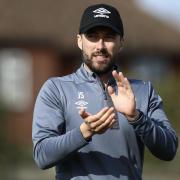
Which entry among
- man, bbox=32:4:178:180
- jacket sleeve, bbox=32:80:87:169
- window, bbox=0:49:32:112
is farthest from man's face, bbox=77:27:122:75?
window, bbox=0:49:32:112

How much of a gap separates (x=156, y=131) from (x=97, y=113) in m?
0.40

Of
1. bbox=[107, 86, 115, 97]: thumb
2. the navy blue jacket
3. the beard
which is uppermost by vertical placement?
the beard

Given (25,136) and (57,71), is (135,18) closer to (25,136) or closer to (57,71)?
(57,71)

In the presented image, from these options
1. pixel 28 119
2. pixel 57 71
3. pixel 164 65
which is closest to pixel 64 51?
pixel 57 71

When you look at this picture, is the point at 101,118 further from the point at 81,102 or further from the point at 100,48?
the point at 100,48

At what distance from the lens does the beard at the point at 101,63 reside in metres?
6.00

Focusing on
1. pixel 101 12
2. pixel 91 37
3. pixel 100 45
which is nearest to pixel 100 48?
pixel 100 45

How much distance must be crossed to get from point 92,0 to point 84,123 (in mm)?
30218

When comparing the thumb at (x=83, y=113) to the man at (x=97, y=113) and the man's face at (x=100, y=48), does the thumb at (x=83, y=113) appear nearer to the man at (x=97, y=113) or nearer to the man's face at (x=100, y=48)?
the man at (x=97, y=113)

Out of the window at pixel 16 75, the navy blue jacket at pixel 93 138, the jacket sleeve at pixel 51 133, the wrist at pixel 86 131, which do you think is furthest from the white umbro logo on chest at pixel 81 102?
the window at pixel 16 75

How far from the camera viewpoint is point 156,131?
19.2 ft

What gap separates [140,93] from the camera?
20.4ft

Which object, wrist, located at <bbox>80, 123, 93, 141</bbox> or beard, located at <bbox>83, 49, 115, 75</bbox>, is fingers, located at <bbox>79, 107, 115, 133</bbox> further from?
beard, located at <bbox>83, 49, 115, 75</bbox>

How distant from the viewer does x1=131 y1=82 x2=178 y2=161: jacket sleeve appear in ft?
19.1
